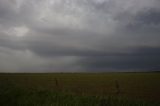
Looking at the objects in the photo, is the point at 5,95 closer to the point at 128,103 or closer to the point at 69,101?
the point at 69,101

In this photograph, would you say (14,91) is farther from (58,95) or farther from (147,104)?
(147,104)

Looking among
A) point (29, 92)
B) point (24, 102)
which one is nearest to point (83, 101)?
point (24, 102)

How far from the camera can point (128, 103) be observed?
18094 millimetres

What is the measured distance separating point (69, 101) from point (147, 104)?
16.5 feet

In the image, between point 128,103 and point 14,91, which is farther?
point 14,91

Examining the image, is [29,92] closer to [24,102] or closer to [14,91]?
[14,91]

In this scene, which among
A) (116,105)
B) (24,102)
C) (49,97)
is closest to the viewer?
(116,105)

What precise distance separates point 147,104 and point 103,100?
111 inches

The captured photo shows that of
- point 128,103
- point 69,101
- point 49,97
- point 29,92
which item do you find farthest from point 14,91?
point 128,103

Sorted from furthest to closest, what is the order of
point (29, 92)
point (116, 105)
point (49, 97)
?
point (29, 92) → point (49, 97) → point (116, 105)

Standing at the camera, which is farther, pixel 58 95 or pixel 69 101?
pixel 58 95

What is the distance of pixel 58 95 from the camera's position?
68.5 ft

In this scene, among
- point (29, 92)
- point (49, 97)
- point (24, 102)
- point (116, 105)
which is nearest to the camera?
point (116, 105)

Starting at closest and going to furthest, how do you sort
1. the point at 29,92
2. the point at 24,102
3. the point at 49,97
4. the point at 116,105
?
the point at 116,105 → the point at 24,102 → the point at 49,97 → the point at 29,92
